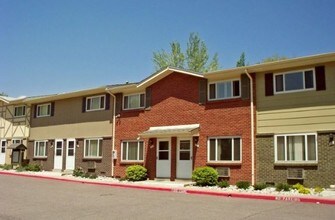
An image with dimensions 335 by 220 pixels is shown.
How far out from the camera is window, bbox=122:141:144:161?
24.7 m

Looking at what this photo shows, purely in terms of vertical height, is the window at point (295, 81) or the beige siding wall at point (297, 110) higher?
the window at point (295, 81)

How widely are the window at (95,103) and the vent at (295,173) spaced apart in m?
14.0

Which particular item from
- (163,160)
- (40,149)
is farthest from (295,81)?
(40,149)

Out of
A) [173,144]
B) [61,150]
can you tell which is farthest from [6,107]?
[173,144]

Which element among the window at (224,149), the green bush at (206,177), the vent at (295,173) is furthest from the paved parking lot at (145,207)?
the window at (224,149)

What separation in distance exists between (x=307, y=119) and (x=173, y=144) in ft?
25.8

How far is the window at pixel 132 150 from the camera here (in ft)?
81.0

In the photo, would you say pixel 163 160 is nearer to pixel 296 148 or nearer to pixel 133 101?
pixel 133 101

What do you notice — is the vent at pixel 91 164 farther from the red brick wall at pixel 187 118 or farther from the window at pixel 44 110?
the window at pixel 44 110

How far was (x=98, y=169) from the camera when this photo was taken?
2694cm

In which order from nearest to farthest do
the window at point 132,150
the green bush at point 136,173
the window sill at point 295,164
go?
the window sill at point 295,164 < the green bush at point 136,173 < the window at point 132,150

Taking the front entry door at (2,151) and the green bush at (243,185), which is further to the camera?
the front entry door at (2,151)

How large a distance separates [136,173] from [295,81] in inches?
402

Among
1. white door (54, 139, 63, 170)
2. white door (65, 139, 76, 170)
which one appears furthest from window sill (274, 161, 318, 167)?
white door (54, 139, 63, 170)
